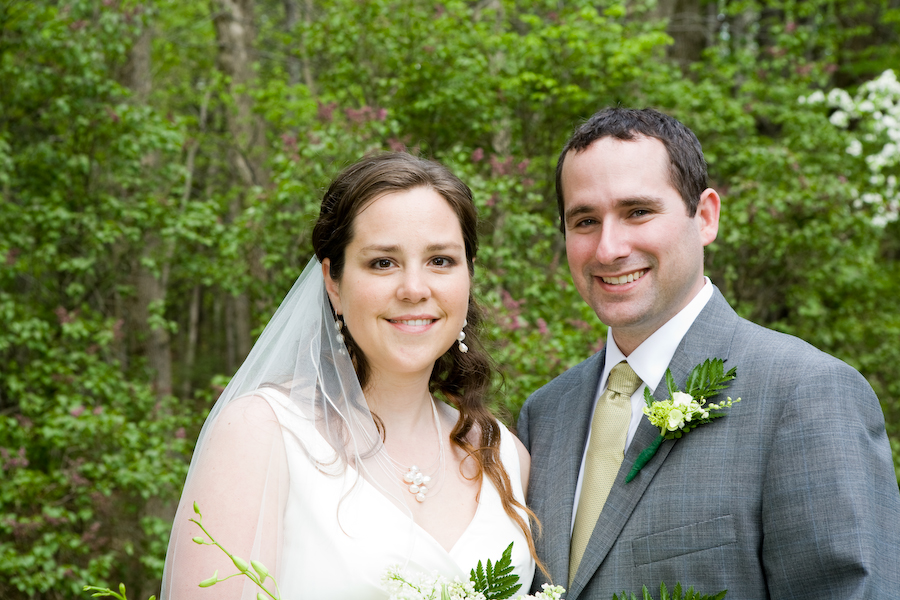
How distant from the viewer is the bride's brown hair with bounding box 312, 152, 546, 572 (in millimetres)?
2666

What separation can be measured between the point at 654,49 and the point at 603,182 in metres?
5.77

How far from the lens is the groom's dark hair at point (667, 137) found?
261cm

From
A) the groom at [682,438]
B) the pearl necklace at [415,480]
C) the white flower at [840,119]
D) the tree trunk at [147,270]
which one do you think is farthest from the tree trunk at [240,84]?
the groom at [682,438]

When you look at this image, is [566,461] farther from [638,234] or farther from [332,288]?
[332,288]

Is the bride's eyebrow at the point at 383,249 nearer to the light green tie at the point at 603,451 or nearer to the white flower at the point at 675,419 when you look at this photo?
the light green tie at the point at 603,451

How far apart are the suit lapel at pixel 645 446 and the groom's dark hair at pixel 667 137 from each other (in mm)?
378

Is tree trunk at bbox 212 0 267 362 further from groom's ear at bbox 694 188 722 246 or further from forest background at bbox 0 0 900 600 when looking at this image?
groom's ear at bbox 694 188 722 246

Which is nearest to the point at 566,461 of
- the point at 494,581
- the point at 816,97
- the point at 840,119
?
the point at 494,581

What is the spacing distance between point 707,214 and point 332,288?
4.39 feet

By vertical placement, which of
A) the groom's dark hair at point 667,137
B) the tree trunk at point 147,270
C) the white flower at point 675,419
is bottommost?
the white flower at point 675,419

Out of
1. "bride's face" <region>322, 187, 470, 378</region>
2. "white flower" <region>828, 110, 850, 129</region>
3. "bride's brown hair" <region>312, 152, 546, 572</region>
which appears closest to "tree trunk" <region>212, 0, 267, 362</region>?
"white flower" <region>828, 110, 850, 129</region>

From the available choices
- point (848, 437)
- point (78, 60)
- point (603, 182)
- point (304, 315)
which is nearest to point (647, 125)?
point (603, 182)

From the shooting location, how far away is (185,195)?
756 cm

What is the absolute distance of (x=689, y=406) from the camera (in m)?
2.29
